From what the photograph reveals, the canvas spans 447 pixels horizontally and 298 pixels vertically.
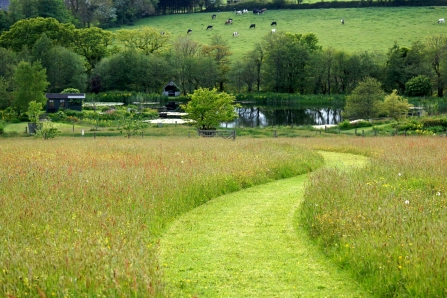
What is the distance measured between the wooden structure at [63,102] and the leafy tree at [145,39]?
1600 inches

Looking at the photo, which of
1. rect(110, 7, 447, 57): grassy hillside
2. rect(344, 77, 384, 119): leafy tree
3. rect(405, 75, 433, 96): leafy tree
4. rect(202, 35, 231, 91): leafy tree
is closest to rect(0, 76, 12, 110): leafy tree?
rect(344, 77, 384, 119): leafy tree

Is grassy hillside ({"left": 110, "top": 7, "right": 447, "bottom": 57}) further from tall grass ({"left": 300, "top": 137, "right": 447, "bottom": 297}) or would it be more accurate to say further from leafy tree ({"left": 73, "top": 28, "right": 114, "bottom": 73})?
tall grass ({"left": 300, "top": 137, "right": 447, "bottom": 297})

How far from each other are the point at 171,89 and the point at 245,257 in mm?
85211

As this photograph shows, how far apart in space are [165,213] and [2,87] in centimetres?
5147

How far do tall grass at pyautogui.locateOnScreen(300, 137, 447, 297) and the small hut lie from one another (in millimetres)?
79098

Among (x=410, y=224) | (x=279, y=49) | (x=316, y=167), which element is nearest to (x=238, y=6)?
(x=279, y=49)

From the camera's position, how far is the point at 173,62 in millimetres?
94438

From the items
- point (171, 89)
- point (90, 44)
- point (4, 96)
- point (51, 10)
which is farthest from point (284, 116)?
point (51, 10)

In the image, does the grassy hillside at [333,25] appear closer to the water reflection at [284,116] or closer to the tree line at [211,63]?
the tree line at [211,63]

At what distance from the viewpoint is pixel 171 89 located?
305 feet

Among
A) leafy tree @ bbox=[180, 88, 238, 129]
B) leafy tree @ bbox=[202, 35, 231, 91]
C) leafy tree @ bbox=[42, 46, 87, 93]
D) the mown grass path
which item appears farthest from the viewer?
leafy tree @ bbox=[202, 35, 231, 91]

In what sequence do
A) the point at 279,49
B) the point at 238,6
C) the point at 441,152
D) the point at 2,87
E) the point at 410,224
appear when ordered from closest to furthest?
1. the point at 410,224
2. the point at 441,152
3. the point at 2,87
4. the point at 279,49
5. the point at 238,6

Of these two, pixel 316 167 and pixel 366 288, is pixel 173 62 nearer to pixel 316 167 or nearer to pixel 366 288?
pixel 316 167

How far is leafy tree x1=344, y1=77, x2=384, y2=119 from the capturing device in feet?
176
